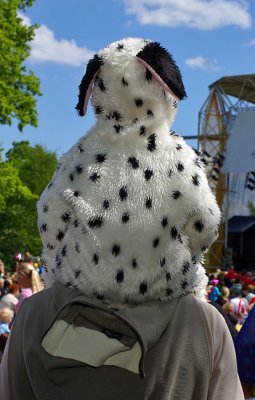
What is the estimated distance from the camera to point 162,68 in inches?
75.4

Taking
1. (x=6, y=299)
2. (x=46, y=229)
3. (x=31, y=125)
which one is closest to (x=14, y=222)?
(x=31, y=125)

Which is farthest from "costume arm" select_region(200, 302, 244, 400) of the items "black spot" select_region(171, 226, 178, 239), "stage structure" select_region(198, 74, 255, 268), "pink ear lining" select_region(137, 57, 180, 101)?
"stage structure" select_region(198, 74, 255, 268)

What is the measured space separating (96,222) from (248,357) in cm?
113

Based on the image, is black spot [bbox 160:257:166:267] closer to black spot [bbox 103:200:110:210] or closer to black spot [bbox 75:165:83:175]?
black spot [bbox 103:200:110:210]

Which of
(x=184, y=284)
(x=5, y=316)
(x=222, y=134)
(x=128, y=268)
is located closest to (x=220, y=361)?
(x=184, y=284)

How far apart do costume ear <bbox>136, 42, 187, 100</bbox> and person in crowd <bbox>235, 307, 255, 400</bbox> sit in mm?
1087

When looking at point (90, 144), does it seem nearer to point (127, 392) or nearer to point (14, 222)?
point (127, 392)

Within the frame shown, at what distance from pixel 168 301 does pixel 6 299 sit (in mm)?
5415

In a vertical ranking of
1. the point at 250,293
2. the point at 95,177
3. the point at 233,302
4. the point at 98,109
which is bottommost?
the point at 250,293

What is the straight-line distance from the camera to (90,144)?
197 cm

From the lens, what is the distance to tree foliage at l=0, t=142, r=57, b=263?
58.5ft

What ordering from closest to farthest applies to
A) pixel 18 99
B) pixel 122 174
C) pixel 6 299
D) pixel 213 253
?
1. pixel 122 174
2. pixel 6 299
3. pixel 18 99
4. pixel 213 253

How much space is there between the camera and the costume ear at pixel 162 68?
1.91 meters

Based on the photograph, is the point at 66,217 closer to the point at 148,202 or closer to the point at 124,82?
the point at 148,202
